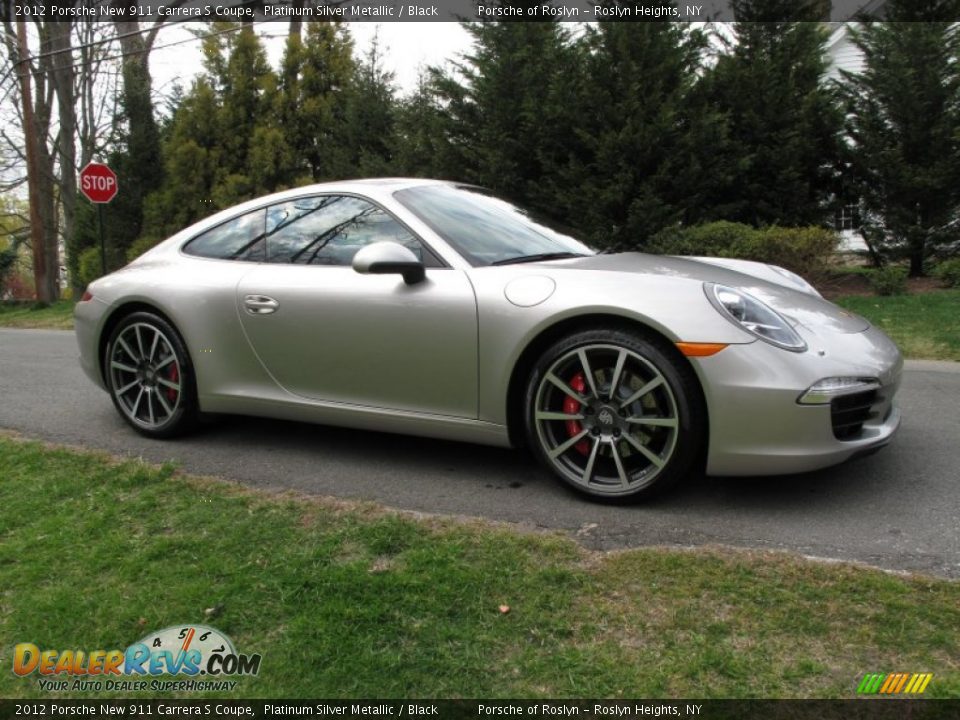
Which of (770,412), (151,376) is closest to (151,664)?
(770,412)

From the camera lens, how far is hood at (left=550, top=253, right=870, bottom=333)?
3.20 m

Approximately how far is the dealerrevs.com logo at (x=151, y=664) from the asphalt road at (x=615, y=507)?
1.15 m

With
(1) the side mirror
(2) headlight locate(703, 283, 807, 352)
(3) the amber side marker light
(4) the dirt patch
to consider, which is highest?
(1) the side mirror

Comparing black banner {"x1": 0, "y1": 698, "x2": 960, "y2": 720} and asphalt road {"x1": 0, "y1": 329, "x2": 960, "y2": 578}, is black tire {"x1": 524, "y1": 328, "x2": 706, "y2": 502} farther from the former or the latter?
black banner {"x1": 0, "y1": 698, "x2": 960, "y2": 720}

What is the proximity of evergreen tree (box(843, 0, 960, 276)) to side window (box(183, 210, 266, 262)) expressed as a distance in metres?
8.97

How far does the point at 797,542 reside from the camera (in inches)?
108

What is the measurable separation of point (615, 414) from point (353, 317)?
1.28 meters

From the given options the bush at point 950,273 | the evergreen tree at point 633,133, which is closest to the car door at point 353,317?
the evergreen tree at point 633,133

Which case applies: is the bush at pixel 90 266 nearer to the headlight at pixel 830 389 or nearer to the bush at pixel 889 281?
the bush at pixel 889 281

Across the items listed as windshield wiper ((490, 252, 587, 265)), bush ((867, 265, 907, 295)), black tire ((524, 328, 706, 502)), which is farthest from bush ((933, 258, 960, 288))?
Result: black tire ((524, 328, 706, 502))

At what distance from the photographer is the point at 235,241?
13.9 ft

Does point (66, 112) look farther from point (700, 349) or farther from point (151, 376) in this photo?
point (700, 349)

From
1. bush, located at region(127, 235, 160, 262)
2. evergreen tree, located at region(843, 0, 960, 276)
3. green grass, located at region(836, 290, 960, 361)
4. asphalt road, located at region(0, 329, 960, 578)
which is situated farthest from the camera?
bush, located at region(127, 235, 160, 262)

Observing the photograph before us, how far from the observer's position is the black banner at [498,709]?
181cm
